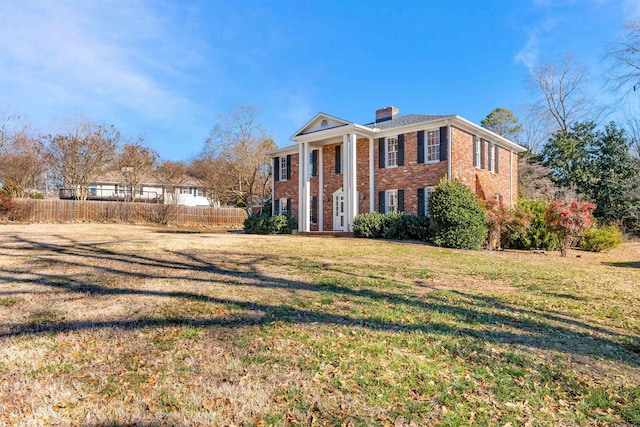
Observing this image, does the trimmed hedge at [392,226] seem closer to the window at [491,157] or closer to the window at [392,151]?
the window at [392,151]

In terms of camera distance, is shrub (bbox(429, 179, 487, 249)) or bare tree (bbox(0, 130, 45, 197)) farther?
bare tree (bbox(0, 130, 45, 197))

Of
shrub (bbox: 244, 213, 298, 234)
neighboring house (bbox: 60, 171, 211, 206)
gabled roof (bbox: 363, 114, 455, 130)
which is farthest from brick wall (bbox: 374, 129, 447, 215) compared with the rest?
neighboring house (bbox: 60, 171, 211, 206)

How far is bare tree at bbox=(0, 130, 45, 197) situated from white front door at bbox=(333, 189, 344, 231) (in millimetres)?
24610

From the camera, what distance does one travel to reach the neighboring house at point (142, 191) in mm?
35372

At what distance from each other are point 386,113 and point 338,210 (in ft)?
19.2

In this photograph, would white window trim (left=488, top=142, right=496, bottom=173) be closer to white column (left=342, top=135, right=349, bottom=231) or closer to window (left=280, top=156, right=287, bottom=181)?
white column (left=342, top=135, right=349, bottom=231)

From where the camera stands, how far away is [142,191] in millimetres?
38625

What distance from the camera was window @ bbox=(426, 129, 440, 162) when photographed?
1633cm

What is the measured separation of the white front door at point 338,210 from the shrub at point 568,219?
29.9ft

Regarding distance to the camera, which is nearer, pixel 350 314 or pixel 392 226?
pixel 350 314

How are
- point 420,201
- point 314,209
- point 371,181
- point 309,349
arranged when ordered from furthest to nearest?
point 314,209, point 371,181, point 420,201, point 309,349

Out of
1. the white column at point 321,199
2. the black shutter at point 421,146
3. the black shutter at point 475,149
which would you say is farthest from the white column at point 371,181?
the black shutter at point 475,149

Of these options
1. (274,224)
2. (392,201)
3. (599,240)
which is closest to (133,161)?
(274,224)

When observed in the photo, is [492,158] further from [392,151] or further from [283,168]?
[283,168]
